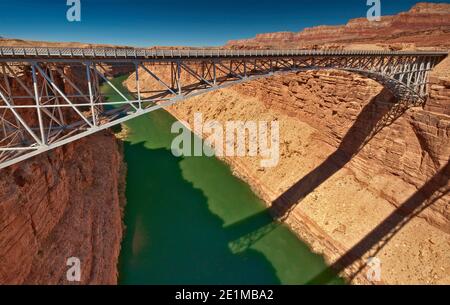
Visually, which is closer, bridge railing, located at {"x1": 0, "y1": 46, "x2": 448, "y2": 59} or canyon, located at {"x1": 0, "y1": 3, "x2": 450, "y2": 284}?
bridge railing, located at {"x1": 0, "y1": 46, "x2": 448, "y2": 59}

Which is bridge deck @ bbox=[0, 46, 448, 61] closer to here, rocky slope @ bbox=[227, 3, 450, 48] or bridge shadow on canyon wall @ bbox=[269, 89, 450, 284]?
bridge shadow on canyon wall @ bbox=[269, 89, 450, 284]

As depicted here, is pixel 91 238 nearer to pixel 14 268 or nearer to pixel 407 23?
pixel 14 268

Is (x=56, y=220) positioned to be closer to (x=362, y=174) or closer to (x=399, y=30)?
(x=362, y=174)

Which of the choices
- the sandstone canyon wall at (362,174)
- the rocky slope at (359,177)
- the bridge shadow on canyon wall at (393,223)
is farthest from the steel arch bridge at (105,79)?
the bridge shadow on canyon wall at (393,223)

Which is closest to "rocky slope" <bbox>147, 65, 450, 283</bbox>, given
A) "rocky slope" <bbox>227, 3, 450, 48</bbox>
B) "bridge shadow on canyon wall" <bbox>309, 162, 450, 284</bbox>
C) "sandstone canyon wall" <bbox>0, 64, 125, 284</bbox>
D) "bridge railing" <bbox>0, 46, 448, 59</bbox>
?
"bridge shadow on canyon wall" <bbox>309, 162, 450, 284</bbox>

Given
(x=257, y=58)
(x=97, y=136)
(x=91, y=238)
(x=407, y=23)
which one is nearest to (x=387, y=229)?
(x=257, y=58)

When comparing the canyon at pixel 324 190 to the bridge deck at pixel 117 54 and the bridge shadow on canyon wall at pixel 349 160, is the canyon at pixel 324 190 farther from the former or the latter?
the bridge deck at pixel 117 54
